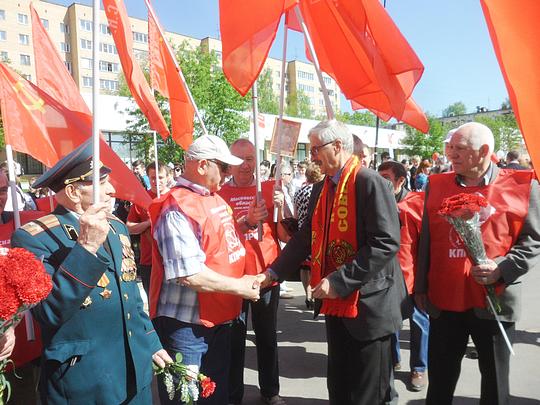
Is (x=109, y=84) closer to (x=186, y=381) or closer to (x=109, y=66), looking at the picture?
(x=109, y=66)

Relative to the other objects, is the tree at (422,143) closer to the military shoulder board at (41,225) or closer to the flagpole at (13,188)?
the flagpole at (13,188)

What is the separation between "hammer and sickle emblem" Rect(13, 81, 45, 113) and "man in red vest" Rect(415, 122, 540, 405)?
2.97 m

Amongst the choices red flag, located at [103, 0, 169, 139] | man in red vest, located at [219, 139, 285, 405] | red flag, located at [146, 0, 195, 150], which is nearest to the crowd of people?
man in red vest, located at [219, 139, 285, 405]

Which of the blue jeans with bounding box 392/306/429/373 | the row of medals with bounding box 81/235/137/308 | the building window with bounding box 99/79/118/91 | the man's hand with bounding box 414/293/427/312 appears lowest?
the blue jeans with bounding box 392/306/429/373

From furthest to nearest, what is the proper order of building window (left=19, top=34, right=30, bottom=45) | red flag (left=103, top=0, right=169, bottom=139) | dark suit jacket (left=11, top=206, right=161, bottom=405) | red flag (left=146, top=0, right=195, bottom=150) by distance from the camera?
1. building window (left=19, top=34, right=30, bottom=45)
2. red flag (left=146, top=0, right=195, bottom=150)
3. red flag (left=103, top=0, right=169, bottom=139)
4. dark suit jacket (left=11, top=206, right=161, bottom=405)

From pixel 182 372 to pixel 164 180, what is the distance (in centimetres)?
452

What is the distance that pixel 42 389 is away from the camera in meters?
2.34

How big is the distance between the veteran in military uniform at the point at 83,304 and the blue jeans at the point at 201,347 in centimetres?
41

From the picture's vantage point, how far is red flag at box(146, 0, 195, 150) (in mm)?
5295

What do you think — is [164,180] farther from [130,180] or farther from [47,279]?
[47,279]

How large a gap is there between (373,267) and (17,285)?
1862 millimetres

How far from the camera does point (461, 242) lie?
3143mm

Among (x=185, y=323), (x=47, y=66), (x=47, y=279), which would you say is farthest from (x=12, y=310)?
(x=47, y=66)

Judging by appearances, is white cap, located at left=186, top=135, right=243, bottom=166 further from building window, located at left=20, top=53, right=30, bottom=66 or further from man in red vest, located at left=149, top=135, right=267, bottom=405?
building window, located at left=20, top=53, right=30, bottom=66
